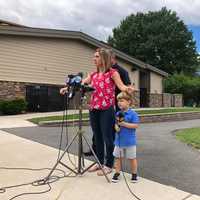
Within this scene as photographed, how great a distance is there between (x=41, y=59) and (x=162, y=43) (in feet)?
99.8

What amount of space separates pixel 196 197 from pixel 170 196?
0.31 m

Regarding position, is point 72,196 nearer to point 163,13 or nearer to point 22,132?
point 22,132

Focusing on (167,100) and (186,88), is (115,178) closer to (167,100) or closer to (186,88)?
(167,100)

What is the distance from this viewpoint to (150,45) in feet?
154

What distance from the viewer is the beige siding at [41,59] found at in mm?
18109

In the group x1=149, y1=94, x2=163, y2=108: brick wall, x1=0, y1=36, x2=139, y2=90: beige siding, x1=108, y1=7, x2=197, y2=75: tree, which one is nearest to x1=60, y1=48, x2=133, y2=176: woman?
x1=0, y1=36, x2=139, y2=90: beige siding

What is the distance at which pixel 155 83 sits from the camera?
2841 centimetres

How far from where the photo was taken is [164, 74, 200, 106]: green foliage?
3459cm

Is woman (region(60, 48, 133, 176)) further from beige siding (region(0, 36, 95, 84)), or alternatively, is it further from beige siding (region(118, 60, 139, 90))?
beige siding (region(118, 60, 139, 90))

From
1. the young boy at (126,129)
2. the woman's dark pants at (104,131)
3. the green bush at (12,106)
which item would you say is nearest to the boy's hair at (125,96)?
the young boy at (126,129)

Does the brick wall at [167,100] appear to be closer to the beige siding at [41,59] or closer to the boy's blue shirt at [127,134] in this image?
the beige siding at [41,59]

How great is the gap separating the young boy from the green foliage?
30.8 m

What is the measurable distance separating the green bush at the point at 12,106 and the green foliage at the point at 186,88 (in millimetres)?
20569

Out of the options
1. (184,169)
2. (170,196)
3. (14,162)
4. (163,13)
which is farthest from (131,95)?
(163,13)
